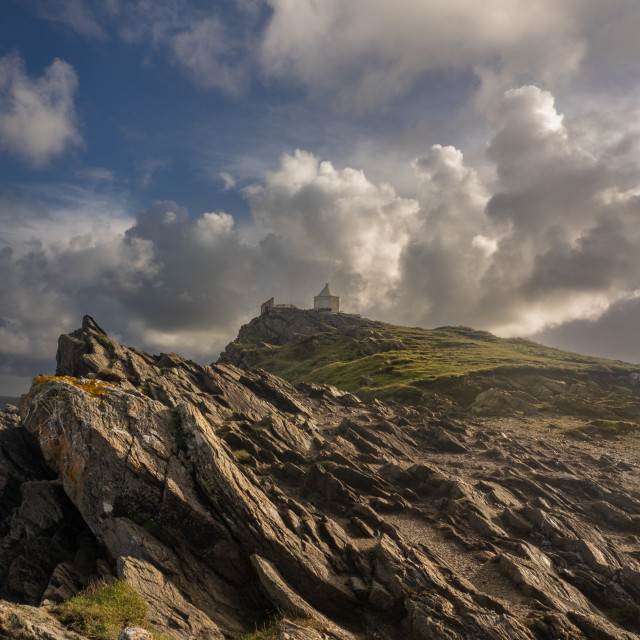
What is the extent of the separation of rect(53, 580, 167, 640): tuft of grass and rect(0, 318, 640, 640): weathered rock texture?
970mm

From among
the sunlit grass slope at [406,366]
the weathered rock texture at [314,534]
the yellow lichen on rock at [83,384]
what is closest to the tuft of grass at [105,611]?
the weathered rock texture at [314,534]

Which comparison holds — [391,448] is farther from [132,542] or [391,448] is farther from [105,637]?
[105,637]

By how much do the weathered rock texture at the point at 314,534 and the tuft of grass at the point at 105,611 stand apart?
3.18 ft

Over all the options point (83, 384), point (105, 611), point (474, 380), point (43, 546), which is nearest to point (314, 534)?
point (105, 611)

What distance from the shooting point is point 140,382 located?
199 ft

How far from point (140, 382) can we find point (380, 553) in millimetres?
46833

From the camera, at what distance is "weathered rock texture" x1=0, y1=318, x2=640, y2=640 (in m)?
20.8

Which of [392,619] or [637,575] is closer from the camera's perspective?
[392,619]

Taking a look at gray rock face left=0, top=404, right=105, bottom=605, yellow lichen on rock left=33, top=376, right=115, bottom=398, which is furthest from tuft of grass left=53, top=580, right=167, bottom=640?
yellow lichen on rock left=33, top=376, right=115, bottom=398

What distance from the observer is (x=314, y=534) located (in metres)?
26.2

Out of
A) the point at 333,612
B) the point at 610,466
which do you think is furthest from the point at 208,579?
the point at 610,466

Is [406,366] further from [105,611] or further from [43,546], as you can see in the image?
[105,611]

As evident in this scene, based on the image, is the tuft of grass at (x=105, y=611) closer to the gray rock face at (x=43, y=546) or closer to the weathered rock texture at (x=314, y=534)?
the weathered rock texture at (x=314, y=534)

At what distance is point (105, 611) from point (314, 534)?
41.7 feet
